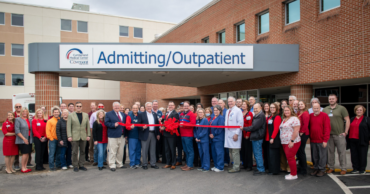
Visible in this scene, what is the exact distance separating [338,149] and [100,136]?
21.5 feet

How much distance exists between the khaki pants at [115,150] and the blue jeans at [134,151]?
27 cm

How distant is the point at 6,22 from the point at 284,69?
28.7 m

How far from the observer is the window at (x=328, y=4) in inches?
379

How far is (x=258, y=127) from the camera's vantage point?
249 inches

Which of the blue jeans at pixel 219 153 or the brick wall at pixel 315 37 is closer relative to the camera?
the blue jeans at pixel 219 153

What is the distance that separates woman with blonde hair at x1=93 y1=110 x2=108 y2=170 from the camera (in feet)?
23.8

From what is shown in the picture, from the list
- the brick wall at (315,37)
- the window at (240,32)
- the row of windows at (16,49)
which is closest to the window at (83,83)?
the row of windows at (16,49)

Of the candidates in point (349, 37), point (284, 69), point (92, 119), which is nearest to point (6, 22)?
point (92, 119)

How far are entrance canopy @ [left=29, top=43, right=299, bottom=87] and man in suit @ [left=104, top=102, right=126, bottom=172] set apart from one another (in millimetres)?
3382

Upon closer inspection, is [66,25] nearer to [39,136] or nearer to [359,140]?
[39,136]

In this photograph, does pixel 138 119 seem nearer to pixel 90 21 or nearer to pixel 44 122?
pixel 44 122

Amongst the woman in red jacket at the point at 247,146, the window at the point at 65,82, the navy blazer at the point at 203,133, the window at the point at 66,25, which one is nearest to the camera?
the woman in red jacket at the point at 247,146

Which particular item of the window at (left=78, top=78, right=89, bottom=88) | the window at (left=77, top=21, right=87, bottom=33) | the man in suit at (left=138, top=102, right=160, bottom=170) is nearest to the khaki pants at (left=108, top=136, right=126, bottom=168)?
the man in suit at (left=138, top=102, right=160, bottom=170)

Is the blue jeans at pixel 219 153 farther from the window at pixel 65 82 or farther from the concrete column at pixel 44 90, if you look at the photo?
the window at pixel 65 82
